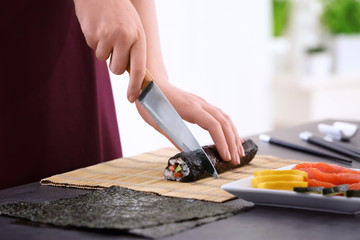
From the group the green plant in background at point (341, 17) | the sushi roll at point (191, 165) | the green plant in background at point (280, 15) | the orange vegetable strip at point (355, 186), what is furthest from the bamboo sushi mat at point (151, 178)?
the green plant in background at point (280, 15)

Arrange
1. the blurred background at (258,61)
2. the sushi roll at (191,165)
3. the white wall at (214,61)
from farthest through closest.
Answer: the blurred background at (258,61) < the white wall at (214,61) < the sushi roll at (191,165)

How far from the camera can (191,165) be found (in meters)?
1.33

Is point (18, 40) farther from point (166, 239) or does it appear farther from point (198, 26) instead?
point (198, 26)

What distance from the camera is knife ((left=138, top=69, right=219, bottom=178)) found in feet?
4.50

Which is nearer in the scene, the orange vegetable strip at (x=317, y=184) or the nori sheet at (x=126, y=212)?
the nori sheet at (x=126, y=212)

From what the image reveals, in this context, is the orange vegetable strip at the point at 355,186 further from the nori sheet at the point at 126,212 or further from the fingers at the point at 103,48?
the fingers at the point at 103,48

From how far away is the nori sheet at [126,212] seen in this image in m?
0.99

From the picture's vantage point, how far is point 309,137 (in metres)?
1.81

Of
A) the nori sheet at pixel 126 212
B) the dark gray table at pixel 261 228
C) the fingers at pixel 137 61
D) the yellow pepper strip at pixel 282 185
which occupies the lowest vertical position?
the dark gray table at pixel 261 228

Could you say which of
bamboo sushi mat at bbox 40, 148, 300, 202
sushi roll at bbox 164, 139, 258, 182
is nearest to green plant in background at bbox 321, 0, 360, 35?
bamboo sushi mat at bbox 40, 148, 300, 202

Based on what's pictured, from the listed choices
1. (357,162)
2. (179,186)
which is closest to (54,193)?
(179,186)

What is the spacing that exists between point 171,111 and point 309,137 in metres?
0.59

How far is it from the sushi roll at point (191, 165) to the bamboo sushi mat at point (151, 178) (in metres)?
0.02

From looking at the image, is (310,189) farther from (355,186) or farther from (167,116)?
(167,116)
